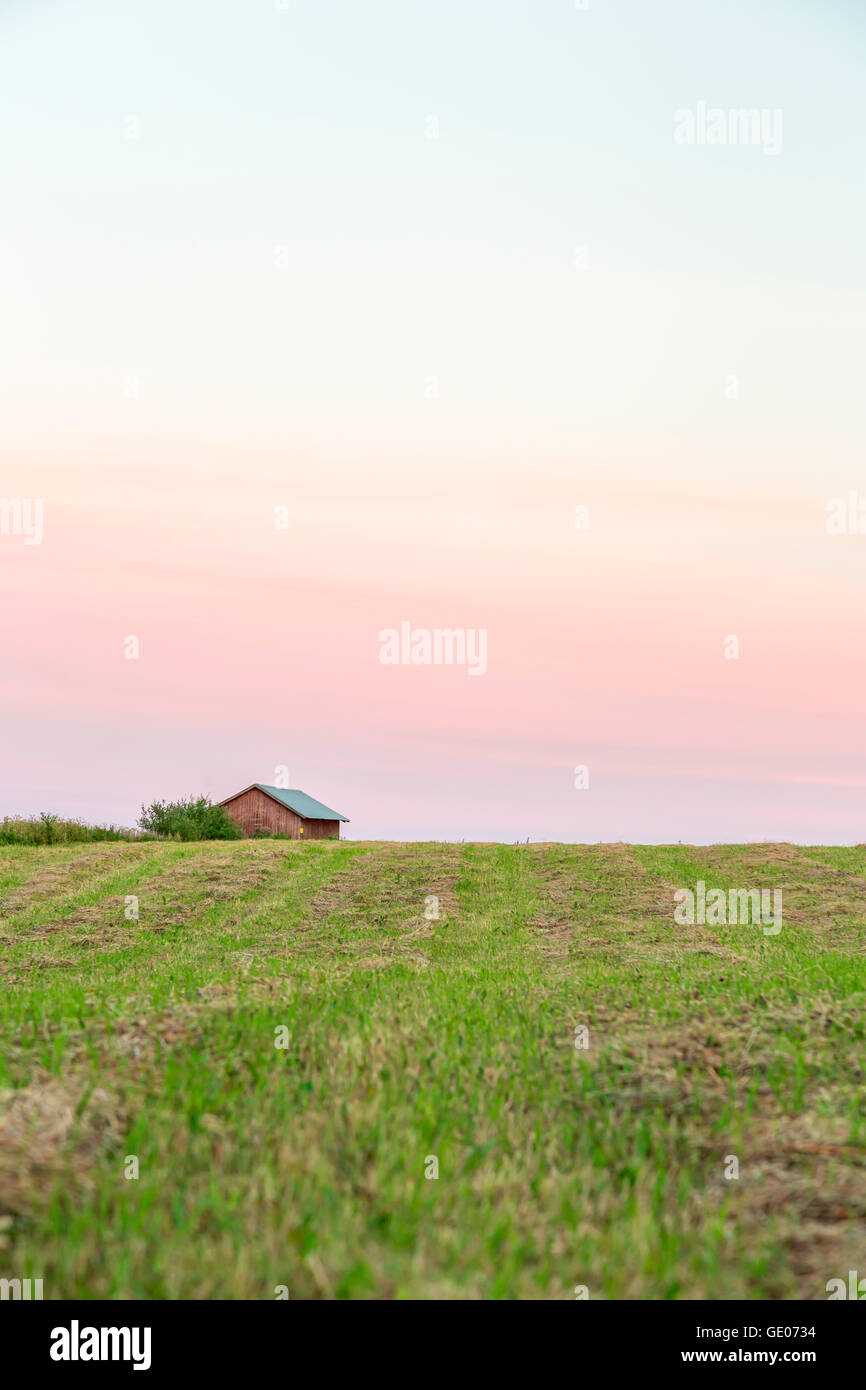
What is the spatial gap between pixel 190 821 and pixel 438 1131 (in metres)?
44.3

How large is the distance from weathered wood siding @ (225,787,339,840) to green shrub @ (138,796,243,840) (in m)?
8.65

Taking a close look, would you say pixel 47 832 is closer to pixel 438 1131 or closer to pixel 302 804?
pixel 302 804

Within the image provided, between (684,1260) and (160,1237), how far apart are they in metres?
2.29

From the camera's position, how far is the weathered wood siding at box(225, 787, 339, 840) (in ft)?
194

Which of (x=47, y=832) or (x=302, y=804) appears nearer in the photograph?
(x=47, y=832)

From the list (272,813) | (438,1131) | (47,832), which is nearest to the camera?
(438,1131)

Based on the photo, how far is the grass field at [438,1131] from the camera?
371 centimetres

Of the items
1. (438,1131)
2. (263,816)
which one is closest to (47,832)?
(263,816)

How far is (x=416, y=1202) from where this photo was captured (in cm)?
409

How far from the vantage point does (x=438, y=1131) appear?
5004 mm

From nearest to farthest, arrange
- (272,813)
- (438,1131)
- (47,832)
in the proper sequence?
(438,1131), (47,832), (272,813)

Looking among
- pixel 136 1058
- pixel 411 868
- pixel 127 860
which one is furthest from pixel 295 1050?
pixel 127 860
